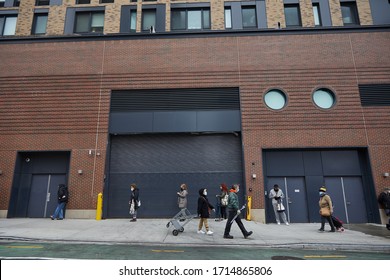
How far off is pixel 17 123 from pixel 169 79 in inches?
369

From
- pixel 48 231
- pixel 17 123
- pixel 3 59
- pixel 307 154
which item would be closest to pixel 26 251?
pixel 48 231

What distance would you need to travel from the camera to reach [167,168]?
48.8ft

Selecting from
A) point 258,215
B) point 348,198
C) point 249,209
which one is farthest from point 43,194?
point 348,198

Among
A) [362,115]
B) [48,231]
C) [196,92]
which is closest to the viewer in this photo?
[48,231]

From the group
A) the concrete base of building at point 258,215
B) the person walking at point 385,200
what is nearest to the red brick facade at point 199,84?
the concrete base of building at point 258,215

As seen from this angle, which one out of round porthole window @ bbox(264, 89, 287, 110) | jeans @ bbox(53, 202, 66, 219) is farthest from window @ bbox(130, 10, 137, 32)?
jeans @ bbox(53, 202, 66, 219)

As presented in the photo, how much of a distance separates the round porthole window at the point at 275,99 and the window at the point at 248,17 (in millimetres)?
5492

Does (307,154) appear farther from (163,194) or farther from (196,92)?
(163,194)

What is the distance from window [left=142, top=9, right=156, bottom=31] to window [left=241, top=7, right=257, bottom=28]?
20.5 ft

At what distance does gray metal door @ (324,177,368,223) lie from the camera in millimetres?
13820

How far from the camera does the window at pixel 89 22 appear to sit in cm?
1802

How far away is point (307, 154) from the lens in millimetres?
14586

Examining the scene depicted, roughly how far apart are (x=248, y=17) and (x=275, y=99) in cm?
672

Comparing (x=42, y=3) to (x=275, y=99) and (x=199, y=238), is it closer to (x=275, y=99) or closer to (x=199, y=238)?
(x=275, y=99)
